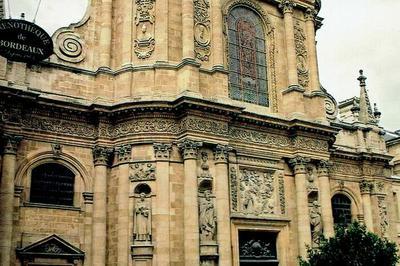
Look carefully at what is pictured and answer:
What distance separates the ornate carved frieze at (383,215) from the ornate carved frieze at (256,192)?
314 inches

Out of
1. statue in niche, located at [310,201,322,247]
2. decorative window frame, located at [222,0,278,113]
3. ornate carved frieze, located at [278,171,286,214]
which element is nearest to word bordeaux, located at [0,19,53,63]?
decorative window frame, located at [222,0,278,113]

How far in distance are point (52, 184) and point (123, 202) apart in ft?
8.82

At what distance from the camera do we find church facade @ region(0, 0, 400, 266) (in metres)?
20.2

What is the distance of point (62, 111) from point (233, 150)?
6.83 metres

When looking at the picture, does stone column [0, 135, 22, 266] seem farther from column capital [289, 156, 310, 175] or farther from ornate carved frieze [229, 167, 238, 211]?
column capital [289, 156, 310, 175]

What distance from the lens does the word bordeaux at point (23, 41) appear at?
2038cm

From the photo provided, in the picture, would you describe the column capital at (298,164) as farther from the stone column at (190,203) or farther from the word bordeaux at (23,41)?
the word bordeaux at (23,41)

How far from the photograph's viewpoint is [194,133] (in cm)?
2123

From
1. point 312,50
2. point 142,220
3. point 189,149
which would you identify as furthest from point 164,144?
point 312,50

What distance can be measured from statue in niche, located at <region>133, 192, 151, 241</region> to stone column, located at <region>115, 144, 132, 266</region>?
331 millimetres

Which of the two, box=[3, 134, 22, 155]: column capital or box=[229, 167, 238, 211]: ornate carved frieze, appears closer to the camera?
box=[3, 134, 22, 155]: column capital

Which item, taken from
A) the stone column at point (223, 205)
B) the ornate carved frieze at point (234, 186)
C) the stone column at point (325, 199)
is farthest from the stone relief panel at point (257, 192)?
the stone column at point (325, 199)

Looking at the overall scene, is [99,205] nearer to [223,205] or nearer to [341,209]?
[223,205]

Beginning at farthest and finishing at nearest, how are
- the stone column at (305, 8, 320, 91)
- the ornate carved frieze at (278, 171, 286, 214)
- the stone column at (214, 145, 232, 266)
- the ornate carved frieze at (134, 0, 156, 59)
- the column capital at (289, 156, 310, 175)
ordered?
the stone column at (305, 8, 320, 91), the column capital at (289, 156, 310, 175), the ornate carved frieze at (278, 171, 286, 214), the ornate carved frieze at (134, 0, 156, 59), the stone column at (214, 145, 232, 266)
